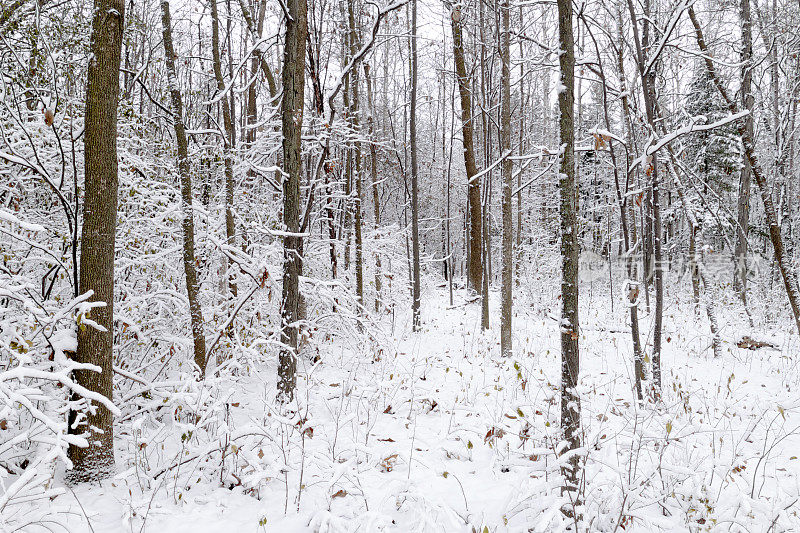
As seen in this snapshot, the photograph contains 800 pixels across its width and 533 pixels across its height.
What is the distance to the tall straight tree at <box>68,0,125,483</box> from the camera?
316 centimetres

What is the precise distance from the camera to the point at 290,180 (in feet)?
14.6

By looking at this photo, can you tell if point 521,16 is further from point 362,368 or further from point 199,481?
point 199,481

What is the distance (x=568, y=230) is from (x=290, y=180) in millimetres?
2851

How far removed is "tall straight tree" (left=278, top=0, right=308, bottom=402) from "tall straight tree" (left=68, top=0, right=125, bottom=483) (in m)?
1.50

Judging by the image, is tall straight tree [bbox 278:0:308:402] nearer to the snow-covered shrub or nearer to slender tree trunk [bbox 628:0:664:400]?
the snow-covered shrub

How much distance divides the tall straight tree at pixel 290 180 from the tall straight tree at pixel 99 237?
1501mm

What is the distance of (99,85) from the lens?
10.5ft

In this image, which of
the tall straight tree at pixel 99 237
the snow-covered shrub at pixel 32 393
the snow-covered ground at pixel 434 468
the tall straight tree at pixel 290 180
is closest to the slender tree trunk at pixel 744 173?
the snow-covered ground at pixel 434 468

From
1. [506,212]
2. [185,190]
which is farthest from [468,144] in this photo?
[185,190]

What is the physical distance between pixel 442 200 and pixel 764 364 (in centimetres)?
2222

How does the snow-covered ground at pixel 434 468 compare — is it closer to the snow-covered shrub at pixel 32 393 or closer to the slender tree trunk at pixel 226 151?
the snow-covered shrub at pixel 32 393

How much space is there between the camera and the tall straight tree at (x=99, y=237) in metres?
3.16

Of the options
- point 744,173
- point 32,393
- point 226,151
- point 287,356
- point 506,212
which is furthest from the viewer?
point 744,173

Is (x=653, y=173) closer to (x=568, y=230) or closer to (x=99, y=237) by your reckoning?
(x=568, y=230)
